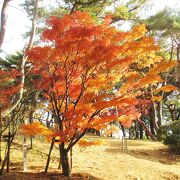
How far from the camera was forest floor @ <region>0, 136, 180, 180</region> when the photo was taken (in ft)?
34.4

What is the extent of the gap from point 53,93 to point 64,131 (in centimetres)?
135

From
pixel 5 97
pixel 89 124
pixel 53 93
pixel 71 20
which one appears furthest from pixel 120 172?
pixel 71 20

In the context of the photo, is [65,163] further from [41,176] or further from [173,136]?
[173,136]

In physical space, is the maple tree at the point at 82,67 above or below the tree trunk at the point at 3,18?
below

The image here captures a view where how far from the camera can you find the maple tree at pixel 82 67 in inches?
355

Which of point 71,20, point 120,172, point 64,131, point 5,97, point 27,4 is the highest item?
point 27,4

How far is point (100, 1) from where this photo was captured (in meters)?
A: 14.4

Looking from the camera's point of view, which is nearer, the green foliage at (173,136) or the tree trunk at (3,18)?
the tree trunk at (3,18)

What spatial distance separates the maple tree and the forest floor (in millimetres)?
1347

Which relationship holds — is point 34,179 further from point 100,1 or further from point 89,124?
point 100,1

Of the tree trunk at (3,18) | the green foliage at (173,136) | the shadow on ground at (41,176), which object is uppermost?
the tree trunk at (3,18)

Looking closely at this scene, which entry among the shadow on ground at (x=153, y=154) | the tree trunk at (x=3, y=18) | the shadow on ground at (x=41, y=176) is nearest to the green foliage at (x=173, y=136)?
the shadow on ground at (x=153, y=154)

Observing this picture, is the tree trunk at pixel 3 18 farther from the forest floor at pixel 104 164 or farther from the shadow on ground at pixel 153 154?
the shadow on ground at pixel 153 154

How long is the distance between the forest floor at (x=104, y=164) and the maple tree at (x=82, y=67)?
1347mm
